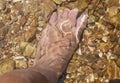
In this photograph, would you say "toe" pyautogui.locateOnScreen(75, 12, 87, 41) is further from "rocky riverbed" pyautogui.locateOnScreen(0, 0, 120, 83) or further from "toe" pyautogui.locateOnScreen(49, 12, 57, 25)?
"toe" pyautogui.locateOnScreen(49, 12, 57, 25)

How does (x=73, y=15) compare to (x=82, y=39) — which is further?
(x=73, y=15)

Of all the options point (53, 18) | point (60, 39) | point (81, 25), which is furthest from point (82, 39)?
point (53, 18)

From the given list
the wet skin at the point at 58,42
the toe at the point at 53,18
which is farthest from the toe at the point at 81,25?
the toe at the point at 53,18

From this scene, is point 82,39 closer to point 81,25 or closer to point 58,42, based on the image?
point 81,25

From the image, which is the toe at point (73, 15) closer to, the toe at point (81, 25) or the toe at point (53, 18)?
the toe at point (81, 25)

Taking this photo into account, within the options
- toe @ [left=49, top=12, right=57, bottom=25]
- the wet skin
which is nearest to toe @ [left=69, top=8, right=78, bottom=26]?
the wet skin

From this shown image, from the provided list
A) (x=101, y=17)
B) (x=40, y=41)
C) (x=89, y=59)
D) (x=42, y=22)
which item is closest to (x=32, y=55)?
(x=40, y=41)

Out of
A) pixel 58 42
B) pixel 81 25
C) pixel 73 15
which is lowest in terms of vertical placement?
pixel 58 42
